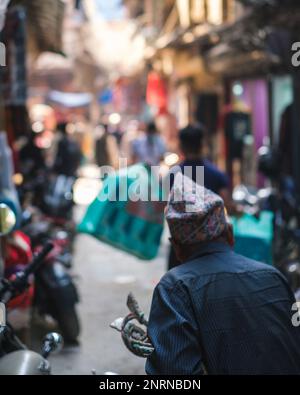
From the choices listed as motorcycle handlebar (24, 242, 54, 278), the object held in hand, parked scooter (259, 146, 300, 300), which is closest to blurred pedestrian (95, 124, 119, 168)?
parked scooter (259, 146, 300, 300)

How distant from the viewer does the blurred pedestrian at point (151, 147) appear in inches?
454

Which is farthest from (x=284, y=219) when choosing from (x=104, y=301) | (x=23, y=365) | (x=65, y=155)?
(x=65, y=155)

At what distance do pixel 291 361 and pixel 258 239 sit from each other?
2996mm

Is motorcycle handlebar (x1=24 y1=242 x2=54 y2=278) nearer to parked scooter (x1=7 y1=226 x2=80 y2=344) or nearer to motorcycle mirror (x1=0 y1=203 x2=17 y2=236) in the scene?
motorcycle mirror (x1=0 y1=203 x2=17 y2=236)

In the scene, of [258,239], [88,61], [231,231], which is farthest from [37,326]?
[88,61]

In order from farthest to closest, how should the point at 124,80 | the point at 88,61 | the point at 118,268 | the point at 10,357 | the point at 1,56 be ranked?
the point at 88,61, the point at 124,80, the point at 118,268, the point at 1,56, the point at 10,357

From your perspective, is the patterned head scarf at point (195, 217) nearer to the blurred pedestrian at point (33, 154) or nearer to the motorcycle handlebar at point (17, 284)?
the motorcycle handlebar at point (17, 284)

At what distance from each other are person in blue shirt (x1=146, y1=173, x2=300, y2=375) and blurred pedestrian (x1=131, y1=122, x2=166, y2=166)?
345 inches

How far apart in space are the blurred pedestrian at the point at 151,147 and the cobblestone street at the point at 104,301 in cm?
160

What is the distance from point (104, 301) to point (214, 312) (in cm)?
505

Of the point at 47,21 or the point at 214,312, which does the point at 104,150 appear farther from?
the point at 214,312

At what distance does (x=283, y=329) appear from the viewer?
8.87ft

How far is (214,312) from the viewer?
2.63 m

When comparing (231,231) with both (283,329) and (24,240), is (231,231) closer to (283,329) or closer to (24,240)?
(283,329)
